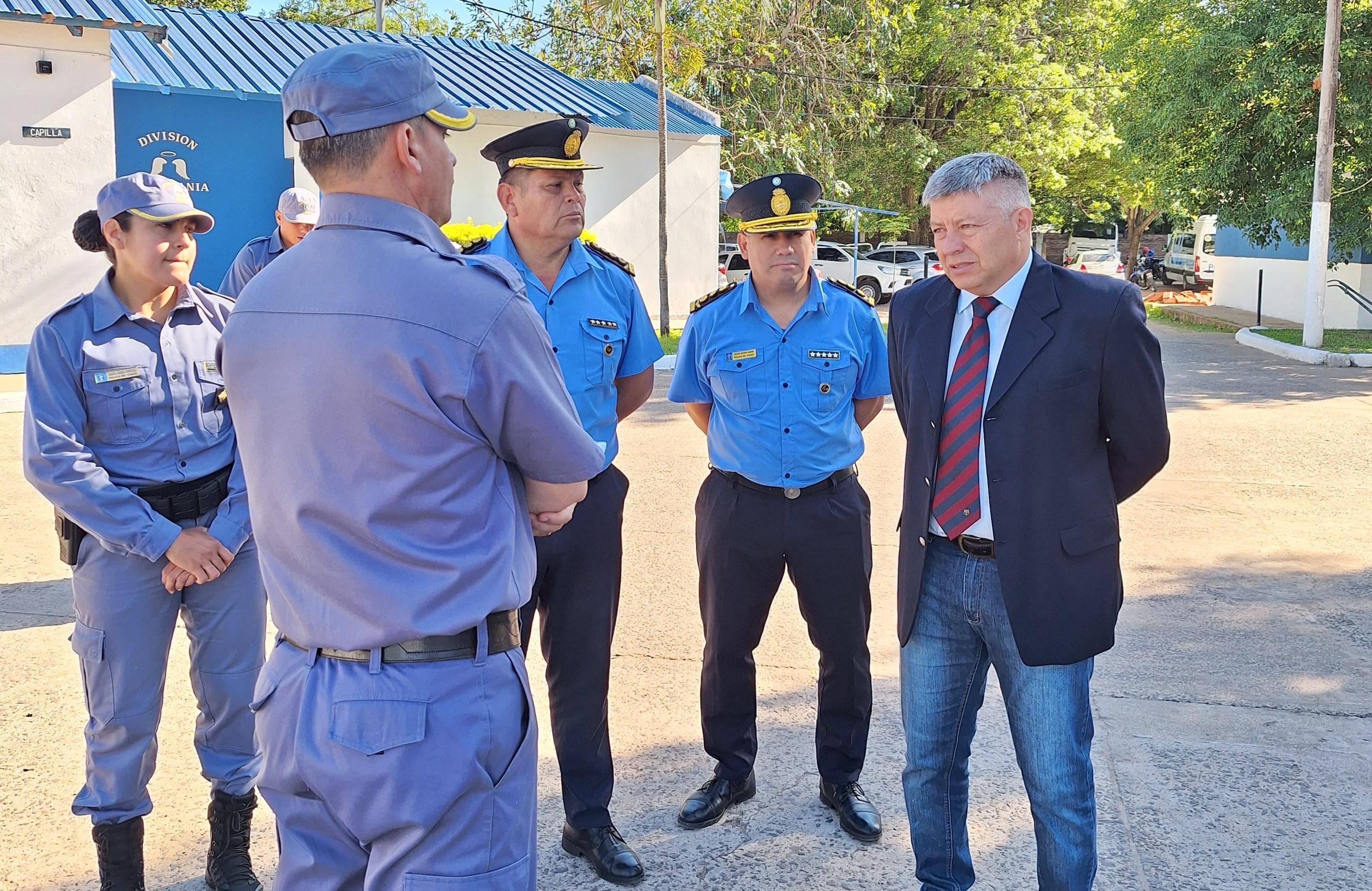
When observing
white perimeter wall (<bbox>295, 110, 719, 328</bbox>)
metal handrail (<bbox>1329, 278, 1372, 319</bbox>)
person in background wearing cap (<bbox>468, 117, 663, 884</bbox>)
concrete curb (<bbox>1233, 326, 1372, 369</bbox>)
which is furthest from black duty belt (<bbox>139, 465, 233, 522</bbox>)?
metal handrail (<bbox>1329, 278, 1372, 319</bbox>)

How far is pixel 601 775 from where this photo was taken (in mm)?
3670

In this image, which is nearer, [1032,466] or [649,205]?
[1032,466]

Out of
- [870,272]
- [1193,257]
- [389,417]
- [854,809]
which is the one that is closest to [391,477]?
[389,417]

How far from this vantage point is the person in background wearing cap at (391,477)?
6.38ft

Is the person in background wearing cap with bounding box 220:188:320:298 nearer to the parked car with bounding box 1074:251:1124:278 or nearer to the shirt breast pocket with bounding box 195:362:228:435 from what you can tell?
the shirt breast pocket with bounding box 195:362:228:435

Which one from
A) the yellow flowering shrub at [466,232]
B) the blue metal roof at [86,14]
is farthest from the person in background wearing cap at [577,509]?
the blue metal roof at [86,14]

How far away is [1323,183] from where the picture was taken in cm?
1773

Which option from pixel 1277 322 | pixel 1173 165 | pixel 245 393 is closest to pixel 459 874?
pixel 245 393

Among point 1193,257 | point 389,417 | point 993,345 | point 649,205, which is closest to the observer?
point 389,417

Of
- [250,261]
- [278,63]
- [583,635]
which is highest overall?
[278,63]

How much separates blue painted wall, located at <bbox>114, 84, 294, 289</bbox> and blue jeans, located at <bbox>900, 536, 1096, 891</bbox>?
15775mm

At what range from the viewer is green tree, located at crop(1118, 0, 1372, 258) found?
18.5 metres

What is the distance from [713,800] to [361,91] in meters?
2.66

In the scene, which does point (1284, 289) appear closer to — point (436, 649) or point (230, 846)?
point (230, 846)
